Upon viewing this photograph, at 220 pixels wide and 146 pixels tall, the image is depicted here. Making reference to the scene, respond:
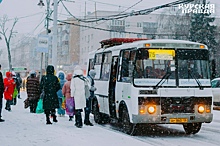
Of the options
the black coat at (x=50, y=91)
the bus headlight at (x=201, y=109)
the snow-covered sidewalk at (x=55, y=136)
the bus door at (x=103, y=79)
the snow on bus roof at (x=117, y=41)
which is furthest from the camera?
the snow on bus roof at (x=117, y=41)

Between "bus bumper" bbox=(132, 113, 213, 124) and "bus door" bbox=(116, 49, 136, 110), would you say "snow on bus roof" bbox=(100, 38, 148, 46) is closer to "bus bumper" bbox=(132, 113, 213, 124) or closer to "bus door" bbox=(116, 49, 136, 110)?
"bus door" bbox=(116, 49, 136, 110)

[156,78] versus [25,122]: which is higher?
[156,78]

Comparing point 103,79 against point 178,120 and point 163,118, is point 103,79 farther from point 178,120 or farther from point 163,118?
point 178,120

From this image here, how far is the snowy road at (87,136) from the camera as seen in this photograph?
10.5 metres

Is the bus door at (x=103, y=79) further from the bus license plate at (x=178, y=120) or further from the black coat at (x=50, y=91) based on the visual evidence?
the bus license plate at (x=178, y=120)

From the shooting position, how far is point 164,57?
1316 centimetres

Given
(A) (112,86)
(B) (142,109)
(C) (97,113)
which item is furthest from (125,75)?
(C) (97,113)

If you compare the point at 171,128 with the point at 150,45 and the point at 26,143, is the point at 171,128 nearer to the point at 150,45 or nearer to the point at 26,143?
the point at 150,45

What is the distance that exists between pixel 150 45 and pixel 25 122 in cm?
480

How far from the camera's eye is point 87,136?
11.6 m

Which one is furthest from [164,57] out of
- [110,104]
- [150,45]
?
[110,104]

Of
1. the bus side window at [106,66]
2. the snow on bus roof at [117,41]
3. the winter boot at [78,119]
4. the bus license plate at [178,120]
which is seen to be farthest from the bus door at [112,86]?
the bus license plate at [178,120]

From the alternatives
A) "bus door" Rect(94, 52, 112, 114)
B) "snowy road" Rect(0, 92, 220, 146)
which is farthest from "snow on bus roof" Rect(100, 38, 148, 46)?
"snowy road" Rect(0, 92, 220, 146)

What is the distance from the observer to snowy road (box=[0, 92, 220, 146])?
34.6 feet
